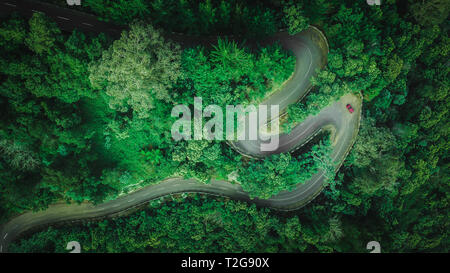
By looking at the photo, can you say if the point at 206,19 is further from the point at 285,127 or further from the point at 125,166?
the point at 125,166

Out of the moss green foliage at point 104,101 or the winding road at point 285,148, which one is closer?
the moss green foliage at point 104,101

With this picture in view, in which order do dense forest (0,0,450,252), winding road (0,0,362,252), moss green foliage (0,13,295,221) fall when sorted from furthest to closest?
winding road (0,0,362,252)
dense forest (0,0,450,252)
moss green foliage (0,13,295,221)

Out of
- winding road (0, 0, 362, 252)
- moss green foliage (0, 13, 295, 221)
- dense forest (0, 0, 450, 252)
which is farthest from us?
winding road (0, 0, 362, 252)

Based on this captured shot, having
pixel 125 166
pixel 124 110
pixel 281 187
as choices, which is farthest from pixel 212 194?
pixel 124 110

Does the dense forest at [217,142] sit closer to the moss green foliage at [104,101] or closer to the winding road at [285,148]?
the moss green foliage at [104,101]

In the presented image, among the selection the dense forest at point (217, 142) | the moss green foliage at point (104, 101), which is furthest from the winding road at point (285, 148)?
the moss green foliage at point (104, 101)

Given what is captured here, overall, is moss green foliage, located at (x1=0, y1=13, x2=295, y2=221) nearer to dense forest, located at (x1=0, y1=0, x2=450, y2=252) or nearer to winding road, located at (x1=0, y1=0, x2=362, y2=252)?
dense forest, located at (x1=0, y1=0, x2=450, y2=252)

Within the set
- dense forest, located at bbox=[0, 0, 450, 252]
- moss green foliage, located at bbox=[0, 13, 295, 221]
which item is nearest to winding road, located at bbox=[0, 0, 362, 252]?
dense forest, located at bbox=[0, 0, 450, 252]

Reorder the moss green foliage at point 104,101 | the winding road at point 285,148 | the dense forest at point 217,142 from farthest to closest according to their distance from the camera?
the winding road at point 285,148 → the dense forest at point 217,142 → the moss green foliage at point 104,101
